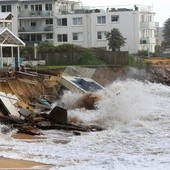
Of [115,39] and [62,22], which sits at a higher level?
[62,22]

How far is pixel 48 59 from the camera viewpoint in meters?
57.0

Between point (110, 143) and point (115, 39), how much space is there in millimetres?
49142

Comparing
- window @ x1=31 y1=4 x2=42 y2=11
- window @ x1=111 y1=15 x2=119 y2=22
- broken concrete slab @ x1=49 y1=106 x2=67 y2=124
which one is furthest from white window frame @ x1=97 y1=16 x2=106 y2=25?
broken concrete slab @ x1=49 y1=106 x2=67 y2=124

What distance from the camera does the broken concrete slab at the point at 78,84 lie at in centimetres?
3871

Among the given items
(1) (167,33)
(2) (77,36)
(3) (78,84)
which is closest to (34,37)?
(2) (77,36)

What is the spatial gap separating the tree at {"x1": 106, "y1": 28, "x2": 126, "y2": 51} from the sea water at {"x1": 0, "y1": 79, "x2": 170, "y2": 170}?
3687 centimetres

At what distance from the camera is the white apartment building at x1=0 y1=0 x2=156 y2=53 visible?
77375 mm

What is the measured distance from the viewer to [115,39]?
70.5m

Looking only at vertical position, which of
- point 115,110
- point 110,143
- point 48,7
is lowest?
point 110,143

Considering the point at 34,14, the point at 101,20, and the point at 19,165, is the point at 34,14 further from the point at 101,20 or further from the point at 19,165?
the point at 19,165

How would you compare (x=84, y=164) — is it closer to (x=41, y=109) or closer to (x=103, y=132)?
(x=103, y=132)

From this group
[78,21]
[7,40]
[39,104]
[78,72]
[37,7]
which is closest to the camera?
[39,104]

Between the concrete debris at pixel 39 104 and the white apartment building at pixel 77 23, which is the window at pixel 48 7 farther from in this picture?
the concrete debris at pixel 39 104

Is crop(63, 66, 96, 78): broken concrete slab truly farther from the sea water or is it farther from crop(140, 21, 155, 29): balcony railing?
crop(140, 21, 155, 29): balcony railing
